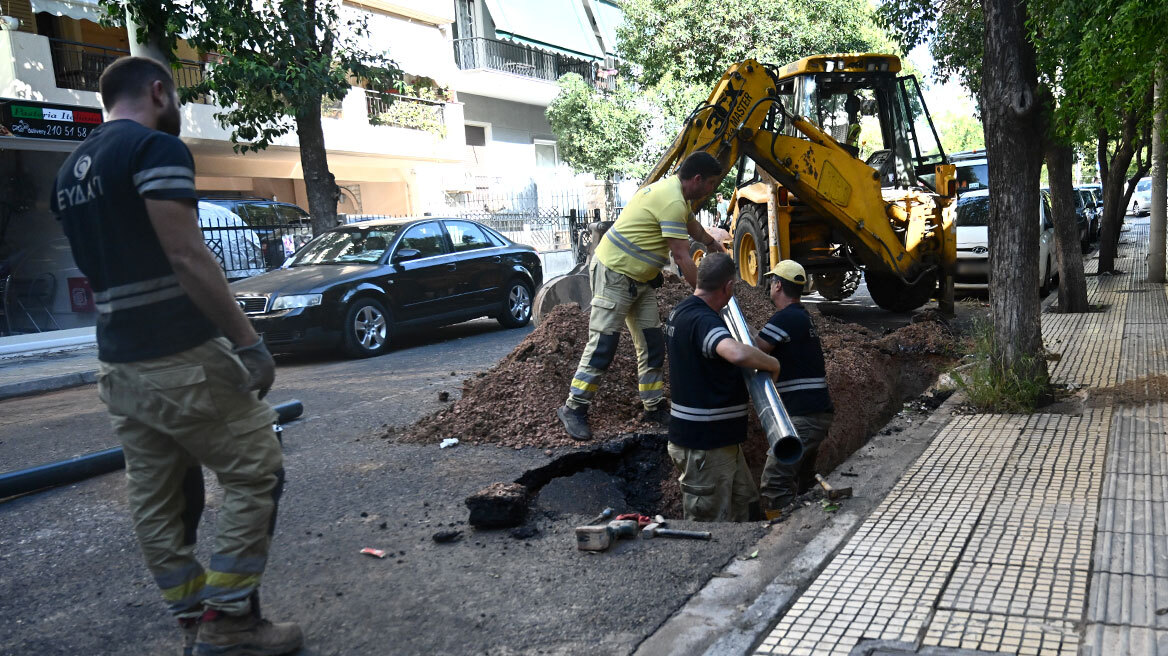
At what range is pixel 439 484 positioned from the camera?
5207 millimetres

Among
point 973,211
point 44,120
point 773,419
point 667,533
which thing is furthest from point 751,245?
point 44,120

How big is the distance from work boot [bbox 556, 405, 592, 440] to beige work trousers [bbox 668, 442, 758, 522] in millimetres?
1259

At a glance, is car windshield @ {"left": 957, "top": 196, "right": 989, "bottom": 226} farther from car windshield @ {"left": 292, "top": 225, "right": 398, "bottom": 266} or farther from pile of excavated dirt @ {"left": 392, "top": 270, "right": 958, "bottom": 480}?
car windshield @ {"left": 292, "top": 225, "right": 398, "bottom": 266}

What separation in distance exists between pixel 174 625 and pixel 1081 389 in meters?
6.13

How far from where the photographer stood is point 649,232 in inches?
233

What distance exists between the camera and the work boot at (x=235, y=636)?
9.86 feet

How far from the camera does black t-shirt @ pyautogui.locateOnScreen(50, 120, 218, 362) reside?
9.32ft

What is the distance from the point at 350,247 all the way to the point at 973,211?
9.27 metres

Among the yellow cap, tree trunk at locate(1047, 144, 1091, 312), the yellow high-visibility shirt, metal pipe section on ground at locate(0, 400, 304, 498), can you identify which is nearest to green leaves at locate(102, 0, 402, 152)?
metal pipe section on ground at locate(0, 400, 304, 498)

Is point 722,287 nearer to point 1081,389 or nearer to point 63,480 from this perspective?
Answer: point 1081,389

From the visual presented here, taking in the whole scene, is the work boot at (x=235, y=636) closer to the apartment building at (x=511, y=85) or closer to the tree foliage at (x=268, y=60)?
the tree foliage at (x=268, y=60)

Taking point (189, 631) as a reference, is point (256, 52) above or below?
above

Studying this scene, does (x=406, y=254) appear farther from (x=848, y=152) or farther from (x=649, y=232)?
(x=649, y=232)

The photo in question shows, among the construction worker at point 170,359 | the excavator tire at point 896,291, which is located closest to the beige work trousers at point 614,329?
the construction worker at point 170,359
